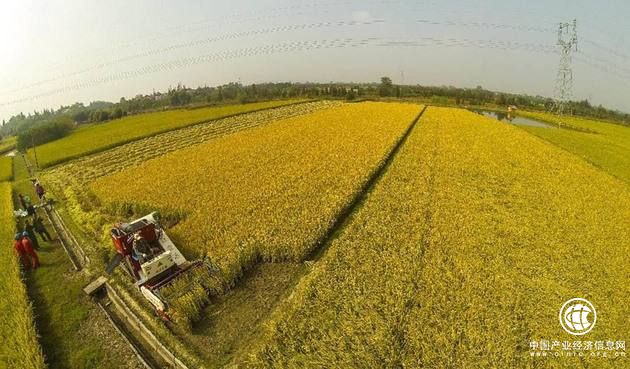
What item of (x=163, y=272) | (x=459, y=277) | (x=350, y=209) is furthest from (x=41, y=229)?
(x=459, y=277)

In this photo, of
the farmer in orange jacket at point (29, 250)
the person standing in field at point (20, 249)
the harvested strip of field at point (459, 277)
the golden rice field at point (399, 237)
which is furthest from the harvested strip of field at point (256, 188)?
the person standing in field at point (20, 249)

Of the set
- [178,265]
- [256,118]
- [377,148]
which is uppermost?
[256,118]

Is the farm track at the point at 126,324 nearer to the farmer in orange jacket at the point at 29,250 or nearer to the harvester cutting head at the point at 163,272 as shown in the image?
the harvester cutting head at the point at 163,272

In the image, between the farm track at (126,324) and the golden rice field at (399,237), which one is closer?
the golden rice field at (399,237)

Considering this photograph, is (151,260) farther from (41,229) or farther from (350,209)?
(41,229)

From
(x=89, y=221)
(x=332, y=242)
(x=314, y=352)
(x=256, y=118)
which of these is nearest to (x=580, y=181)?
(x=332, y=242)

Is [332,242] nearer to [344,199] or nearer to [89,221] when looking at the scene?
[344,199]

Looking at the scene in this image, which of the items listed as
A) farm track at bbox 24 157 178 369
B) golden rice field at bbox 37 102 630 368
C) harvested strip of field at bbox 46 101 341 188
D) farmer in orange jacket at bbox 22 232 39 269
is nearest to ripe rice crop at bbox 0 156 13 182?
harvested strip of field at bbox 46 101 341 188
